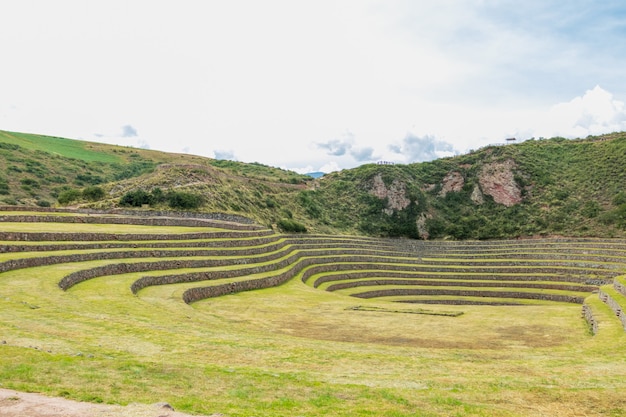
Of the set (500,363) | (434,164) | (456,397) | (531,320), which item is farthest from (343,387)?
(434,164)

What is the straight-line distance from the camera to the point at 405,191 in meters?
84.9

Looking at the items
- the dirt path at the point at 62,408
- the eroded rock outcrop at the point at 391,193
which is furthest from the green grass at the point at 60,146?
the dirt path at the point at 62,408

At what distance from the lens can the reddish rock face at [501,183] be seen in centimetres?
8212

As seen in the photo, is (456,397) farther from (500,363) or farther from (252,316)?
(252,316)

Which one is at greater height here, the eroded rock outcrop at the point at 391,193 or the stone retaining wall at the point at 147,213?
the eroded rock outcrop at the point at 391,193

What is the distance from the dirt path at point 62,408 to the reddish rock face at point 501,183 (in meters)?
80.6

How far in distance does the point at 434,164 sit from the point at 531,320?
7597 cm

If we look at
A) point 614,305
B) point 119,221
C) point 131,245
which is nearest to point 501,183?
point 614,305

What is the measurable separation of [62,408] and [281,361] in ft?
18.9

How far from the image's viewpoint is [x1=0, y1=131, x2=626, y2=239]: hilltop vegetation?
63.1m

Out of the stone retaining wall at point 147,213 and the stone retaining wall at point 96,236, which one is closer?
the stone retaining wall at point 96,236

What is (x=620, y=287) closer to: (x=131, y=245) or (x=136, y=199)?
(x=131, y=245)

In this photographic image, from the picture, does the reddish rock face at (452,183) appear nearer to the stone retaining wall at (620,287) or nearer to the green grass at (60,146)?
the stone retaining wall at (620,287)

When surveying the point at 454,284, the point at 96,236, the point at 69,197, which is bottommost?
the point at 454,284
